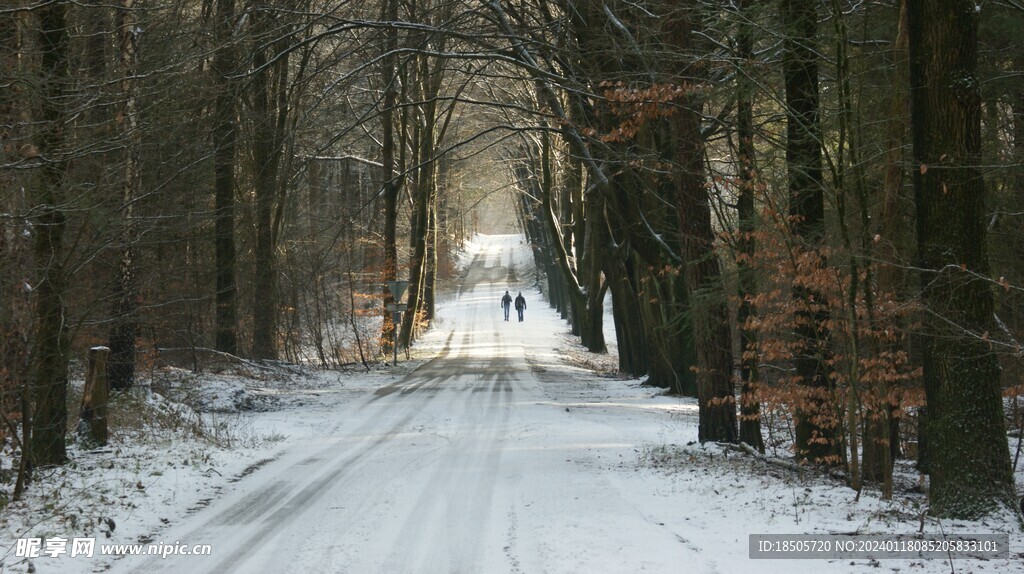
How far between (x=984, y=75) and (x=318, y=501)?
9.82 meters

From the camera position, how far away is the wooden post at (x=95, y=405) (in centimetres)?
1051

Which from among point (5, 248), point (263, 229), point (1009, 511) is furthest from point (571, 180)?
point (1009, 511)

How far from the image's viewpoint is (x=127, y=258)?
1399 centimetres

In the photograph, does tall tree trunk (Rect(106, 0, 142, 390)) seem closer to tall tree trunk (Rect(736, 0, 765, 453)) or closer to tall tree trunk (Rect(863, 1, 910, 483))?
tall tree trunk (Rect(736, 0, 765, 453))

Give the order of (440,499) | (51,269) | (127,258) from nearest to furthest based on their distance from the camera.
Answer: (440,499)
(51,269)
(127,258)

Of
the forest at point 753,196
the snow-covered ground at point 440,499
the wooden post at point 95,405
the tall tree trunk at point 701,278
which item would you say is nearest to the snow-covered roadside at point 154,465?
the snow-covered ground at point 440,499

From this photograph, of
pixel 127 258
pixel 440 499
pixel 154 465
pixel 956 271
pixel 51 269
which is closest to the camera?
pixel 956 271

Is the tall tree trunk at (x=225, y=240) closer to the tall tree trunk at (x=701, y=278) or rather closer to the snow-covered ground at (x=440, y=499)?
the snow-covered ground at (x=440, y=499)

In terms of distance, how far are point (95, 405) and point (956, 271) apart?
9.75m

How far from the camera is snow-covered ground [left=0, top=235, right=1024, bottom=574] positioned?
20.8 feet

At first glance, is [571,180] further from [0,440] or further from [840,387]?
[0,440]

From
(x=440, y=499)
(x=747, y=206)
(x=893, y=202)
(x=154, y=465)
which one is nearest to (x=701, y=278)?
(x=747, y=206)

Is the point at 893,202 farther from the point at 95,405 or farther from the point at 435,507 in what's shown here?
the point at 95,405

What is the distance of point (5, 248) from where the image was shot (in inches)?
396
